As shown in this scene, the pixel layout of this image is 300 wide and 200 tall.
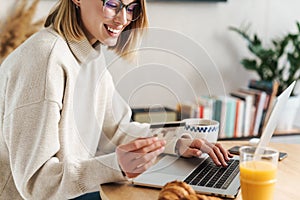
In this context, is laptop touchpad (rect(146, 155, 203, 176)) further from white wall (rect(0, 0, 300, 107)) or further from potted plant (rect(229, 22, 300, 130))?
potted plant (rect(229, 22, 300, 130))

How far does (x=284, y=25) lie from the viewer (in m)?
3.43

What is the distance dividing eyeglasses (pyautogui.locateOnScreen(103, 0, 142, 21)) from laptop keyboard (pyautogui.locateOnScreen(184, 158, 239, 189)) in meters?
0.48

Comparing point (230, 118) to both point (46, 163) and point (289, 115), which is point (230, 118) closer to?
point (289, 115)

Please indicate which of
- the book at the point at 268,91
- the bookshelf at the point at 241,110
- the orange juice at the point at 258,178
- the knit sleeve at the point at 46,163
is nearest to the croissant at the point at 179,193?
the orange juice at the point at 258,178

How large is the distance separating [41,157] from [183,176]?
37cm

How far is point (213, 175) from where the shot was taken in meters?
1.38

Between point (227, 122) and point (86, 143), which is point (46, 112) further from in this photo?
point (227, 122)

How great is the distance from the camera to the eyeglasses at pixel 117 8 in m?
1.43

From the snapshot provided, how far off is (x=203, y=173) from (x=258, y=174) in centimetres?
27

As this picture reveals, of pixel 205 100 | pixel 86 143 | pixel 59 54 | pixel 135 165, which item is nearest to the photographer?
pixel 135 165

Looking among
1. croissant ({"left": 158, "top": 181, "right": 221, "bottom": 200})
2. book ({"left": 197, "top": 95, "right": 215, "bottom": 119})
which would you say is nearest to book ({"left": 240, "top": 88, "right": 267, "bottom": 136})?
book ({"left": 197, "top": 95, "right": 215, "bottom": 119})

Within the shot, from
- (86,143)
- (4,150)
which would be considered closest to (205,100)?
(86,143)

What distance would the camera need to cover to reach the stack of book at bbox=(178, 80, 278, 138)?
117 inches

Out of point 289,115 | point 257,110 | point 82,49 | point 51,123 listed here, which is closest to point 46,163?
point 51,123
